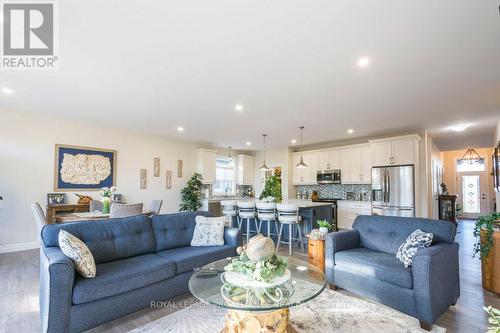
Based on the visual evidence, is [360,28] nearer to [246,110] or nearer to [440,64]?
[440,64]

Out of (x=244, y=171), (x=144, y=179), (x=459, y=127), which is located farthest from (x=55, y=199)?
(x=459, y=127)

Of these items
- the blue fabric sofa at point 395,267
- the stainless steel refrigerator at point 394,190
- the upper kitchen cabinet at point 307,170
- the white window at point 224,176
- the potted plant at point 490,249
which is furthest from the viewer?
the white window at point 224,176

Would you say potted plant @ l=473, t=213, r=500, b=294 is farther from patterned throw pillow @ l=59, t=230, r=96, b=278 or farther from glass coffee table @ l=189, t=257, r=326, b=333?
patterned throw pillow @ l=59, t=230, r=96, b=278

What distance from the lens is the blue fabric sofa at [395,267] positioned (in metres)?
2.21

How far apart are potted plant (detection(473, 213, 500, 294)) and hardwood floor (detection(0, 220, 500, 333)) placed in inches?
5.4

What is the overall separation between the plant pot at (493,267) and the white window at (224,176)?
7130mm

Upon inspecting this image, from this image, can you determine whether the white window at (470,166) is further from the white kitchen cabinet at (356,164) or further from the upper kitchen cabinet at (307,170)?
the upper kitchen cabinet at (307,170)

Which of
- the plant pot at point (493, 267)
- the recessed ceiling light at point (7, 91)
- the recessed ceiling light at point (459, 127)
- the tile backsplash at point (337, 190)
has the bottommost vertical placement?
the plant pot at point (493, 267)

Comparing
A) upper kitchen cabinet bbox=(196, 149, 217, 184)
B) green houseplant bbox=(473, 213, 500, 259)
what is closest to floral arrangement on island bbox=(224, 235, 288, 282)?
green houseplant bbox=(473, 213, 500, 259)

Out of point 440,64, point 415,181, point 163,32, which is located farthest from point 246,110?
point 415,181

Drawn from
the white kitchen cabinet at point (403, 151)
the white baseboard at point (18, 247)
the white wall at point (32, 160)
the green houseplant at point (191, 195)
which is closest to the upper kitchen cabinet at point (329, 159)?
the white kitchen cabinet at point (403, 151)

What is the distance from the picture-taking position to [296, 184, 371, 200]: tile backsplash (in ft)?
23.8

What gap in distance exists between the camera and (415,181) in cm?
589

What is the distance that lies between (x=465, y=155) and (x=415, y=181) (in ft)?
21.9
